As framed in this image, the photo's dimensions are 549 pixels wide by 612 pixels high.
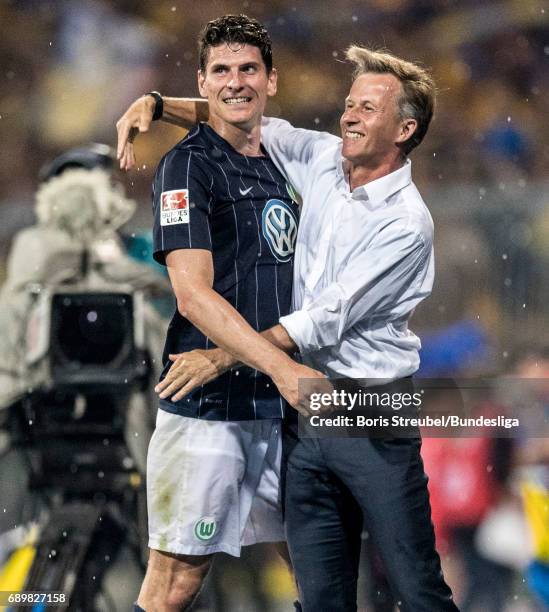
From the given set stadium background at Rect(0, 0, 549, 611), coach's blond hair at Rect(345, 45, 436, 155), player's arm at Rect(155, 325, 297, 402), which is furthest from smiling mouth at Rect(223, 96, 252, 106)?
player's arm at Rect(155, 325, 297, 402)

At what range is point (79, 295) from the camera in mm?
2283

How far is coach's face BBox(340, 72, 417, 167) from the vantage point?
1.79 metres

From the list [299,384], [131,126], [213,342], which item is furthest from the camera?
[131,126]

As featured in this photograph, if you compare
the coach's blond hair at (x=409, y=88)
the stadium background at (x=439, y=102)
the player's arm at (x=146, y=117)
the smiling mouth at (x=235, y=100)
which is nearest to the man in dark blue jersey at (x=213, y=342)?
the smiling mouth at (x=235, y=100)

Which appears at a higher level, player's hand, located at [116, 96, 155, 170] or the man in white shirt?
player's hand, located at [116, 96, 155, 170]

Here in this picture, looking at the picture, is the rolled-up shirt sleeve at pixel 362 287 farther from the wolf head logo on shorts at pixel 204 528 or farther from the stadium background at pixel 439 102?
the stadium background at pixel 439 102

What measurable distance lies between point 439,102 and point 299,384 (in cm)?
91

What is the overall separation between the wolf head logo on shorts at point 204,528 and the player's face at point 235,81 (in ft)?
2.74

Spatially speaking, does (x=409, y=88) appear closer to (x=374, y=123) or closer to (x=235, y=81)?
(x=374, y=123)

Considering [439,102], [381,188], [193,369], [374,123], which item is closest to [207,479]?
[193,369]

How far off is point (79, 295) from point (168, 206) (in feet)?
2.04

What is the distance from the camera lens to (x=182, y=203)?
1.75 metres

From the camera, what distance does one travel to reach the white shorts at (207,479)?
1842mm

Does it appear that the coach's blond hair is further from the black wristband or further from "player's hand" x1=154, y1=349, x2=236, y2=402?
"player's hand" x1=154, y1=349, x2=236, y2=402
